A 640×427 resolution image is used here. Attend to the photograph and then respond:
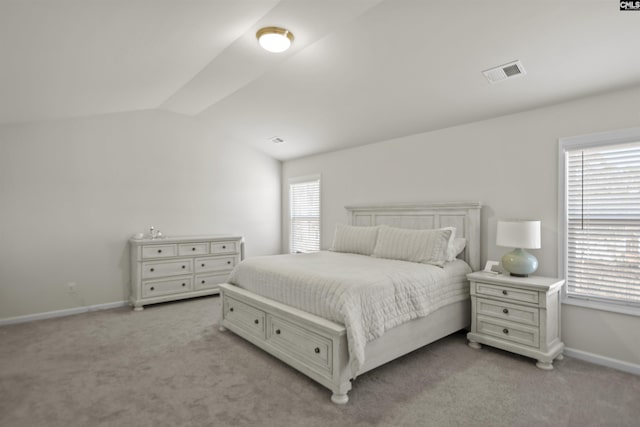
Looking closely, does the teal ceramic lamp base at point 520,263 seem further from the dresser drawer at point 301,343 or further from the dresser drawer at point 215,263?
the dresser drawer at point 215,263

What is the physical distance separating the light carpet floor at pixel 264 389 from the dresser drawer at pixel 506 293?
1.64ft

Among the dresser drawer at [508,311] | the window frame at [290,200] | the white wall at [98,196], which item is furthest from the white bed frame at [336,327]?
the white wall at [98,196]

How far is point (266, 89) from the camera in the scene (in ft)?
12.6

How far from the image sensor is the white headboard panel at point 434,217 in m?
3.46

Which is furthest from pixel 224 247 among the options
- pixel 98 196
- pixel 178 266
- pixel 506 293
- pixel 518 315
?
pixel 518 315

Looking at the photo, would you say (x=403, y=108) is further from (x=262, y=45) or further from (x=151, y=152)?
(x=151, y=152)

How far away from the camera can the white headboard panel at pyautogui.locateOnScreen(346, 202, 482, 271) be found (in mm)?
3457

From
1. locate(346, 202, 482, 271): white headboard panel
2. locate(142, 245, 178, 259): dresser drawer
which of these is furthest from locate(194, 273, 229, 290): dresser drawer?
locate(346, 202, 482, 271): white headboard panel

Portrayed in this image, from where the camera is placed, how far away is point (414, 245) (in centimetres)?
338

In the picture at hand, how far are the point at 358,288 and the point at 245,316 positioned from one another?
1.31m

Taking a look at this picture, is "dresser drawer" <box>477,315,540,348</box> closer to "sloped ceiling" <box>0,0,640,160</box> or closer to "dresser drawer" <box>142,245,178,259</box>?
"sloped ceiling" <box>0,0,640,160</box>

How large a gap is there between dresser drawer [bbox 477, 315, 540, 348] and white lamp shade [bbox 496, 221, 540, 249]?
25.8 inches

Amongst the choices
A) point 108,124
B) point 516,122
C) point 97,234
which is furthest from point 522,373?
point 108,124

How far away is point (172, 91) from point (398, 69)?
254 cm
